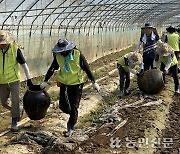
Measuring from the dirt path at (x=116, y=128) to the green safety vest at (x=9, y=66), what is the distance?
84 cm

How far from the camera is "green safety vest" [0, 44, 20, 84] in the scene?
5.92 m

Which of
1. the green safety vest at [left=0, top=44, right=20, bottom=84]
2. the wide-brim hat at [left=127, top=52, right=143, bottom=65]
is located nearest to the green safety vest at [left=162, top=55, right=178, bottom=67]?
the wide-brim hat at [left=127, top=52, right=143, bottom=65]

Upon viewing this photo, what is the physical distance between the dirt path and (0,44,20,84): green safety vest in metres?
0.84

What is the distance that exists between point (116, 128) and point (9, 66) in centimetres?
190

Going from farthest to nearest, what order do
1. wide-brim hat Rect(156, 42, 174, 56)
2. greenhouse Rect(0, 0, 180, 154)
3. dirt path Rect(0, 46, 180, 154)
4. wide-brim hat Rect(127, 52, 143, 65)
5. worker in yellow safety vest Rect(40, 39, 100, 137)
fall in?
wide-brim hat Rect(156, 42, 174, 56), wide-brim hat Rect(127, 52, 143, 65), worker in yellow safety vest Rect(40, 39, 100, 137), greenhouse Rect(0, 0, 180, 154), dirt path Rect(0, 46, 180, 154)

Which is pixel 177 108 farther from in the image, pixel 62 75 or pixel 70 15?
pixel 70 15

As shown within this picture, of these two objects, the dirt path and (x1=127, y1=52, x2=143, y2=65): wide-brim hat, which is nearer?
the dirt path

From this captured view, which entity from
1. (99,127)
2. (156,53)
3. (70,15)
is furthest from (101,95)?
(70,15)

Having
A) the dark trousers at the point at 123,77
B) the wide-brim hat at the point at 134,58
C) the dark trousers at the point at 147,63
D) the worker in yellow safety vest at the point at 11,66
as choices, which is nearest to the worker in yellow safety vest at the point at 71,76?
the worker in yellow safety vest at the point at 11,66

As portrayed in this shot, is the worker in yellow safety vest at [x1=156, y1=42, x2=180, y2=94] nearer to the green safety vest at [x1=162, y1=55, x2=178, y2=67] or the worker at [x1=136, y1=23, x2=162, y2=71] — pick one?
the green safety vest at [x1=162, y1=55, x2=178, y2=67]

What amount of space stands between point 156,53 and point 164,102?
5.43 feet

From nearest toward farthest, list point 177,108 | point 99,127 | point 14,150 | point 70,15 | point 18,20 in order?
point 14,150 → point 99,127 → point 177,108 → point 18,20 → point 70,15

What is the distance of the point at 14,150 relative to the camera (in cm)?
512

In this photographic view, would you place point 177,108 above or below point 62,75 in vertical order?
below
